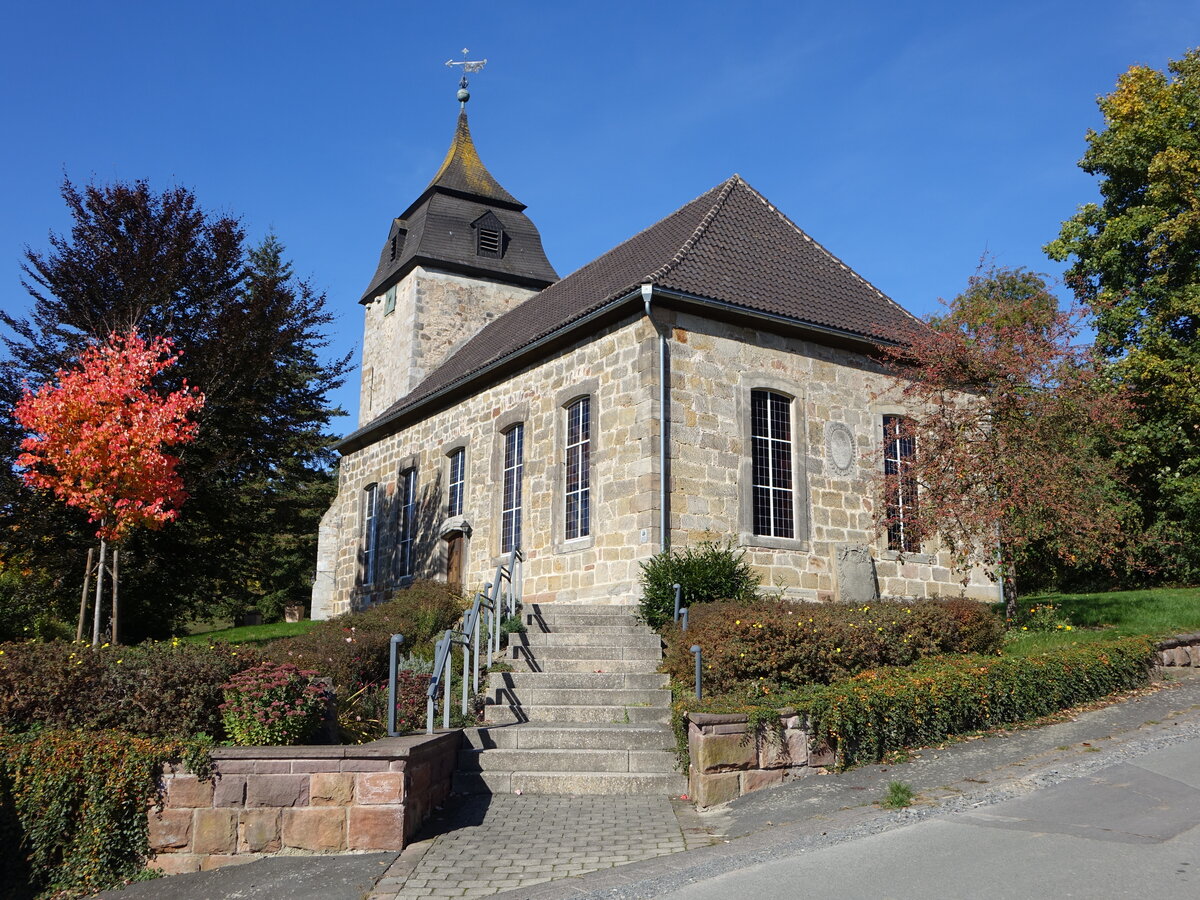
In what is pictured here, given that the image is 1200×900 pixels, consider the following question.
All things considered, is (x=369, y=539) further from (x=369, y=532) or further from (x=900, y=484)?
(x=900, y=484)

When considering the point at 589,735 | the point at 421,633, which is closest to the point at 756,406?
the point at 421,633

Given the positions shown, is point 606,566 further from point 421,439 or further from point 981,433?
point 421,439

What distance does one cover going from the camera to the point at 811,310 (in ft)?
51.3

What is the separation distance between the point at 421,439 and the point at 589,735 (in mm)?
12634

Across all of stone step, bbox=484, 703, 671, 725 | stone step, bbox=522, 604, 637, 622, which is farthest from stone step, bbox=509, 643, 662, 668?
stone step, bbox=484, 703, 671, 725

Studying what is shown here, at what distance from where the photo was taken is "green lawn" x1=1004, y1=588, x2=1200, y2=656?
1141cm

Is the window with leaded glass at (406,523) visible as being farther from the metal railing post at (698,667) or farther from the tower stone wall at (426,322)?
the metal railing post at (698,667)

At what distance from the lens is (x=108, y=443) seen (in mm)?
12344

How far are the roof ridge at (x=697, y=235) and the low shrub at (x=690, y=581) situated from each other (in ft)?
12.9

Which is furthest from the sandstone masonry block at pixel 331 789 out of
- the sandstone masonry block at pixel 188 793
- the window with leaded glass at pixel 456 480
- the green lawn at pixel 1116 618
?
the window with leaded glass at pixel 456 480

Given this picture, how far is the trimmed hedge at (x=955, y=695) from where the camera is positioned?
8312 mm

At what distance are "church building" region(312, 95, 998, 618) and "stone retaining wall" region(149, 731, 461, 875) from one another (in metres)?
6.78

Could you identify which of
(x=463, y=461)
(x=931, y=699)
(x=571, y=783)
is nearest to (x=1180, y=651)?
(x=931, y=699)

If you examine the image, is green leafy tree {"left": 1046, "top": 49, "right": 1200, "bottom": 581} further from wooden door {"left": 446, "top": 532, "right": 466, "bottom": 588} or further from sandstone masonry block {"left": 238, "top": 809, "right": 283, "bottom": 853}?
sandstone masonry block {"left": 238, "top": 809, "right": 283, "bottom": 853}
